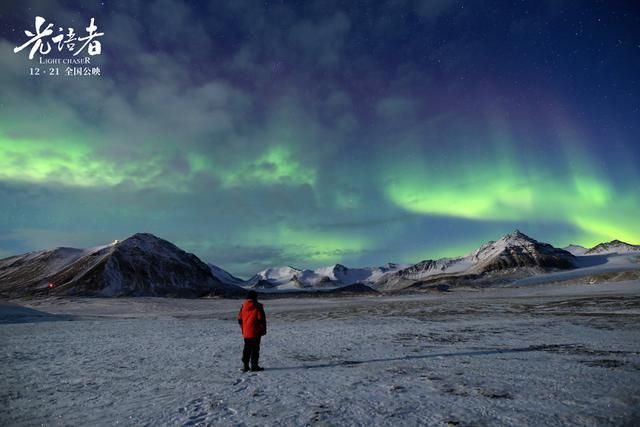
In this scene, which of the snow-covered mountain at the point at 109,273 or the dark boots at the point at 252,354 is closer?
the dark boots at the point at 252,354

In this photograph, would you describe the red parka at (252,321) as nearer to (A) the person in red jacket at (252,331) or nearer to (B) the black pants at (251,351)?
(A) the person in red jacket at (252,331)

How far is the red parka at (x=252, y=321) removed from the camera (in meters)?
10.2

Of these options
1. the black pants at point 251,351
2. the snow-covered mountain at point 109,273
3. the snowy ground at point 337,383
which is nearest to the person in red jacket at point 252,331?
the black pants at point 251,351

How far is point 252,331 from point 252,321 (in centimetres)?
26

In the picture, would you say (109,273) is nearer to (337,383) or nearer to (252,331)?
(252,331)

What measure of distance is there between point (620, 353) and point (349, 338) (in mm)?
9380

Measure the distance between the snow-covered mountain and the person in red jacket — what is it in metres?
155

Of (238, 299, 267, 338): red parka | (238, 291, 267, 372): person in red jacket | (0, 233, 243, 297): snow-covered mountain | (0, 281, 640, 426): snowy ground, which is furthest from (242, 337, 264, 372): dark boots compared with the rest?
(0, 233, 243, 297): snow-covered mountain

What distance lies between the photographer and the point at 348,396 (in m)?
7.55

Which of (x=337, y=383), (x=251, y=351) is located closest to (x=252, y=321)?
(x=251, y=351)

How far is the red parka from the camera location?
10203mm

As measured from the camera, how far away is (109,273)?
16025cm

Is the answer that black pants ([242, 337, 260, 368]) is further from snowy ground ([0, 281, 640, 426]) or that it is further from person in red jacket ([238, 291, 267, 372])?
snowy ground ([0, 281, 640, 426])

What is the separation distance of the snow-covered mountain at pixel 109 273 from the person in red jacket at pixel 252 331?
155 metres
